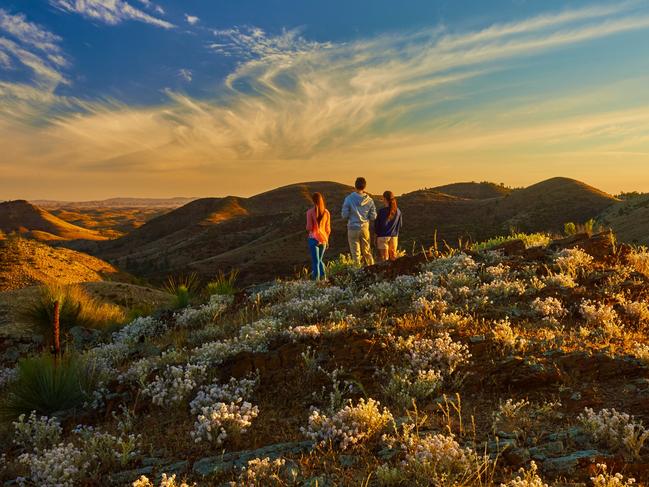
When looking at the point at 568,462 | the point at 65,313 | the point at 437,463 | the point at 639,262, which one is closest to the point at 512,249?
the point at 639,262

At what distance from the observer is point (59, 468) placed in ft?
12.4

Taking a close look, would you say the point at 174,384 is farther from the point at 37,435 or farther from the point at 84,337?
the point at 84,337

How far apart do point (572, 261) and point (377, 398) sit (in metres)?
5.93

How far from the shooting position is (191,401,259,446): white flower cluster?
416 centimetres

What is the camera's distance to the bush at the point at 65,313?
31.9ft

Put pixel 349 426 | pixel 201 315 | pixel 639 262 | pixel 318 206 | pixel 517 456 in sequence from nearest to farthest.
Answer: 1. pixel 517 456
2. pixel 349 426
3. pixel 639 262
4. pixel 201 315
5. pixel 318 206

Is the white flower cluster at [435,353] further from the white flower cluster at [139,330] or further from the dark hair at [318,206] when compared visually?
the dark hair at [318,206]

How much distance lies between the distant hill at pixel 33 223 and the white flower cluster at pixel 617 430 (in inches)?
3759

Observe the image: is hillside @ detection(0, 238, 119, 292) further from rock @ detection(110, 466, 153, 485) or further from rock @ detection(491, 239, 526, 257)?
rock @ detection(491, 239, 526, 257)

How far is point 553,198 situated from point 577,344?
5118cm

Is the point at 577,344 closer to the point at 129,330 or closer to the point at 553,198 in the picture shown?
the point at 129,330

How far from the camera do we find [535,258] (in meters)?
9.56

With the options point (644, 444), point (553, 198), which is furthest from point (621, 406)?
point (553, 198)

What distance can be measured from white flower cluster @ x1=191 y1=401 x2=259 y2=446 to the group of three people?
23.7 ft
